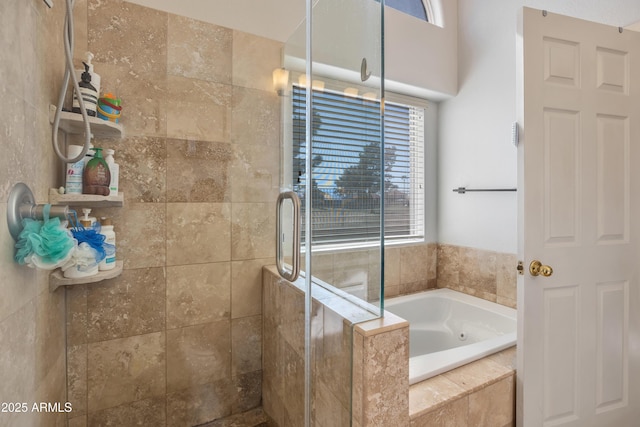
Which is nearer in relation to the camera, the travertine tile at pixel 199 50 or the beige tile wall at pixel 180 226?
the beige tile wall at pixel 180 226

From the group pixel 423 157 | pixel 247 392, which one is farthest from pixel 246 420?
pixel 423 157

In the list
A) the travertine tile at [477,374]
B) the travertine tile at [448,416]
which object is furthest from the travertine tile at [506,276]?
the travertine tile at [448,416]

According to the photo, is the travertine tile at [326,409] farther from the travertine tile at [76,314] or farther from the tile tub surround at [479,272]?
the tile tub surround at [479,272]

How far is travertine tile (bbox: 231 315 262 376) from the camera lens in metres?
1.64

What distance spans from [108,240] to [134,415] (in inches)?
35.2

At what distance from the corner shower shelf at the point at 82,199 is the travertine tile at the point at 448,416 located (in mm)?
1444

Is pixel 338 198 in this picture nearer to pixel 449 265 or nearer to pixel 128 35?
pixel 128 35

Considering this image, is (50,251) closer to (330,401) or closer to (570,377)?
(330,401)

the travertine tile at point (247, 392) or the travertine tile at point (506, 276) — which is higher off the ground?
the travertine tile at point (506, 276)

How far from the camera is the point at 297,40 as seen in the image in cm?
155

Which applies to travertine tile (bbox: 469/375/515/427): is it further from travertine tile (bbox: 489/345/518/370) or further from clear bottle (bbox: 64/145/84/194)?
clear bottle (bbox: 64/145/84/194)

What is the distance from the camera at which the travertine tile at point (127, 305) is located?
1358 mm

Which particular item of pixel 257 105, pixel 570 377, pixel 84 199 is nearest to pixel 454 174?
pixel 570 377

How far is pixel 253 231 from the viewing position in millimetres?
1696
